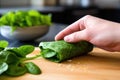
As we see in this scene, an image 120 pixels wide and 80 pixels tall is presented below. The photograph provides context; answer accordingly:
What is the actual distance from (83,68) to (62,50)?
10 cm

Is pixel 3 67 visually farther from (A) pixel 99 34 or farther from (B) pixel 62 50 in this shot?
(A) pixel 99 34

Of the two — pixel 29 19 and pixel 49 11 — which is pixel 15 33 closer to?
pixel 29 19

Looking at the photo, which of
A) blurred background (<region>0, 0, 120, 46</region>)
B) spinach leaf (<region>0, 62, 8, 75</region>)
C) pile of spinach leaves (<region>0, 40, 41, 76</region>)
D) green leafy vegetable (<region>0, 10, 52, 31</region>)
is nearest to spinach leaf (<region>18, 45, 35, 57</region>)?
pile of spinach leaves (<region>0, 40, 41, 76</region>)

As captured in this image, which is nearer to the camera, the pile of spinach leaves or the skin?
the pile of spinach leaves

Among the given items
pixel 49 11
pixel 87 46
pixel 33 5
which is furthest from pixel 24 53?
pixel 33 5

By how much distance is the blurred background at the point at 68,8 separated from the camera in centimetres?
Result: 265

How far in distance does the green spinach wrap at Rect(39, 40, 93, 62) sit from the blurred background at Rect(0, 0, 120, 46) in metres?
1.69

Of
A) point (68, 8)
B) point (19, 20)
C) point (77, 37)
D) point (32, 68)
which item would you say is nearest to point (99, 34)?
point (77, 37)

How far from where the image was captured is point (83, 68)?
2.53ft

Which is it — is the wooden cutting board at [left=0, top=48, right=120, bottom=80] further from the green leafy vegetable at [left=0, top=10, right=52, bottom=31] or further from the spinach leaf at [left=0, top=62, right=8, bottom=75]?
the green leafy vegetable at [left=0, top=10, right=52, bottom=31]

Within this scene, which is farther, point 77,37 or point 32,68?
point 77,37

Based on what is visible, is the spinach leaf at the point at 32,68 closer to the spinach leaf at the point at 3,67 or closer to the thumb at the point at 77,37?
the spinach leaf at the point at 3,67

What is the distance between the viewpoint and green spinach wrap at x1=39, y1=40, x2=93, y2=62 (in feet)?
2.68

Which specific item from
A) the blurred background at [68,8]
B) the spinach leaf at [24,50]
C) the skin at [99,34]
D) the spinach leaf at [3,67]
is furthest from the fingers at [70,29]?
the blurred background at [68,8]
